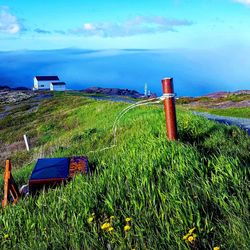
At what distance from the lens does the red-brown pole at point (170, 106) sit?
8711mm

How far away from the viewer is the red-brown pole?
8.71 meters

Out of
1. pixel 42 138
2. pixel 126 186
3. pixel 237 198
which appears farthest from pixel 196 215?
pixel 42 138

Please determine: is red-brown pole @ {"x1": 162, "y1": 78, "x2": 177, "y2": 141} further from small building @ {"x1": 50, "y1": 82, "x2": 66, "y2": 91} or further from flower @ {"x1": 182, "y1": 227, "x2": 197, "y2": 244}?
small building @ {"x1": 50, "y1": 82, "x2": 66, "y2": 91}

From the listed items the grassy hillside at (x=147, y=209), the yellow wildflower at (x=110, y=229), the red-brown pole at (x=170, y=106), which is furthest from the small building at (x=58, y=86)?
the yellow wildflower at (x=110, y=229)

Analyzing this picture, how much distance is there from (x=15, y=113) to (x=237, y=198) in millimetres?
57271

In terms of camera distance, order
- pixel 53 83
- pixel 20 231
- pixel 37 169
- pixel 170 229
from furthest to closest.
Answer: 1. pixel 53 83
2. pixel 37 169
3. pixel 20 231
4. pixel 170 229

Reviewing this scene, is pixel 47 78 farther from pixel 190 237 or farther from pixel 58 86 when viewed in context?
pixel 190 237

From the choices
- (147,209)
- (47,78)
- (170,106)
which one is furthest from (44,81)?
(147,209)

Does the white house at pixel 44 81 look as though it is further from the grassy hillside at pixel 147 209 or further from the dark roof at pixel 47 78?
the grassy hillside at pixel 147 209

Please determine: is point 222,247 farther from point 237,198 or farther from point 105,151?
point 105,151

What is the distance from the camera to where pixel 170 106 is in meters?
8.73

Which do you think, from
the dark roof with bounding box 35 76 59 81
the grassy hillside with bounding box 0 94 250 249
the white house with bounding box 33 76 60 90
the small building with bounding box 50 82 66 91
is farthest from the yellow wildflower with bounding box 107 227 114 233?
the dark roof with bounding box 35 76 59 81

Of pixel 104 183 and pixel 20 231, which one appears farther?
pixel 104 183

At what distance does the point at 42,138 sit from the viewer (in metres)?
32.4
